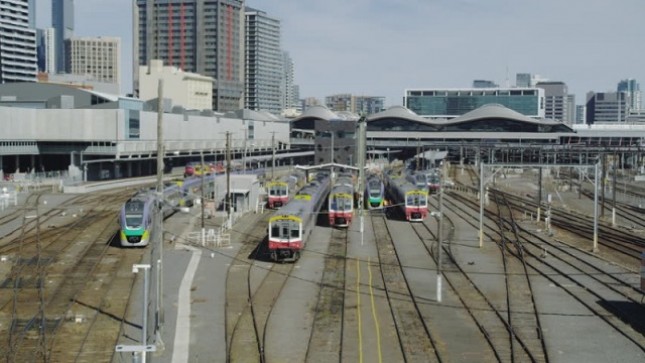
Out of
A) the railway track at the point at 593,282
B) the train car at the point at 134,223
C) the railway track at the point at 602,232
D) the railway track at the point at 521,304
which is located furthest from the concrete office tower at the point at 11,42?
the railway track at the point at 593,282

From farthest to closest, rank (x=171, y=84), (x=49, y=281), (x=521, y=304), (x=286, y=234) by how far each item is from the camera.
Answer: (x=171, y=84)
(x=286, y=234)
(x=49, y=281)
(x=521, y=304)

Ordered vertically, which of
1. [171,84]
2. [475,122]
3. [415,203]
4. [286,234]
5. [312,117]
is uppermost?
[171,84]

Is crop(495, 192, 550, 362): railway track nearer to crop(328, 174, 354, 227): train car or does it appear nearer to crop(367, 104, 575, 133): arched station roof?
crop(328, 174, 354, 227): train car

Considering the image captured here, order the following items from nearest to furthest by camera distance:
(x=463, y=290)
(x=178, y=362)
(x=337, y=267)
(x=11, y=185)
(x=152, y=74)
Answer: (x=178, y=362), (x=463, y=290), (x=337, y=267), (x=11, y=185), (x=152, y=74)

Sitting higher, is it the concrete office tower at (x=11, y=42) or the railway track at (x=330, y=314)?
the concrete office tower at (x=11, y=42)

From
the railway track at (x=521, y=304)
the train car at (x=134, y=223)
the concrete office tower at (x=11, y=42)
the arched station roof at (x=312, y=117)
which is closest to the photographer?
the railway track at (x=521, y=304)

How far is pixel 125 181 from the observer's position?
8775 cm

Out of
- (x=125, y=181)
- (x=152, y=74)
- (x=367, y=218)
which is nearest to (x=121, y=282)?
(x=367, y=218)

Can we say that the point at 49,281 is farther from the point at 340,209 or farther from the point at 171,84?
the point at 171,84

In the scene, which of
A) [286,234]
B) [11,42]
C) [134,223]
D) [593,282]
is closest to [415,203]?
[286,234]

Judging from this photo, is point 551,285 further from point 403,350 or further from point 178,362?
point 178,362

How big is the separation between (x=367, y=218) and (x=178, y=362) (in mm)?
36397

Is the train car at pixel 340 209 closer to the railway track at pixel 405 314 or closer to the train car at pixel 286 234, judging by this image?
the railway track at pixel 405 314

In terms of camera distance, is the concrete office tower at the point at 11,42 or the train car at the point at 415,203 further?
the concrete office tower at the point at 11,42
